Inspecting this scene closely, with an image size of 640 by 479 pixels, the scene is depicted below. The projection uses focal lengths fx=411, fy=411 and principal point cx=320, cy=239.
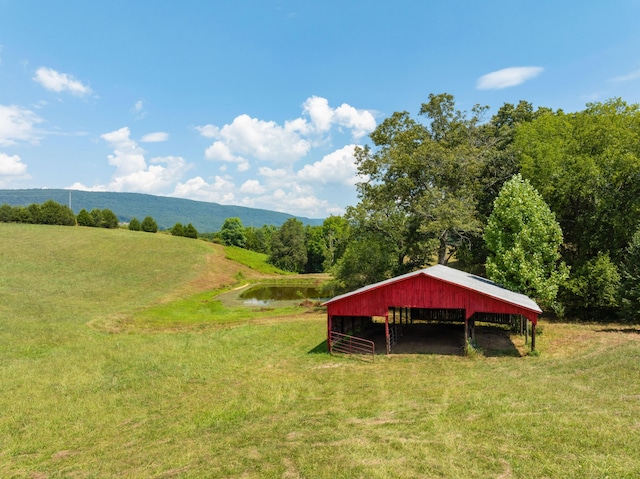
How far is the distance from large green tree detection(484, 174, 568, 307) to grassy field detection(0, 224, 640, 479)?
3.67 metres

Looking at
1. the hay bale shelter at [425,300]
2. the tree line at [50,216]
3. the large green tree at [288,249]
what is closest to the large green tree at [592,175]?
the hay bale shelter at [425,300]

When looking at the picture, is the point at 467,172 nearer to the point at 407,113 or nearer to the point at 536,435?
the point at 407,113

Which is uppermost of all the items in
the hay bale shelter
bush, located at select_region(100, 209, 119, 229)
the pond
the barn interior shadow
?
bush, located at select_region(100, 209, 119, 229)

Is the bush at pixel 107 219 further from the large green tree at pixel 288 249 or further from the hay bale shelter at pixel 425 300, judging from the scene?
the hay bale shelter at pixel 425 300

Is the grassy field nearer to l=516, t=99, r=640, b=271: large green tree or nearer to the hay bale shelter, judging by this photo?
the hay bale shelter

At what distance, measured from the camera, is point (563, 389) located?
16.0 meters

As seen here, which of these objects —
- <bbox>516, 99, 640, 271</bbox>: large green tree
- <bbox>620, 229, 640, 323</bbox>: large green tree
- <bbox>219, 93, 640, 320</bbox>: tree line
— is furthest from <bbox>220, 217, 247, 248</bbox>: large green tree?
<bbox>620, 229, 640, 323</bbox>: large green tree

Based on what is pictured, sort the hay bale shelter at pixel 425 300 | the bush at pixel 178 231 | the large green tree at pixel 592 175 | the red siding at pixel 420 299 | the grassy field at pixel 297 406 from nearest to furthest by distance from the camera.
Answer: the grassy field at pixel 297 406
the hay bale shelter at pixel 425 300
the red siding at pixel 420 299
the large green tree at pixel 592 175
the bush at pixel 178 231

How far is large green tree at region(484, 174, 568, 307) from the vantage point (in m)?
29.6

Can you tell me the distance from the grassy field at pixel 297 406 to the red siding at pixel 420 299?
280 centimetres

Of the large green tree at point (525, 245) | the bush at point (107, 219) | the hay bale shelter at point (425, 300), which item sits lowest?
the hay bale shelter at point (425, 300)

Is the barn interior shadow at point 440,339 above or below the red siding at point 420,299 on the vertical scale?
below

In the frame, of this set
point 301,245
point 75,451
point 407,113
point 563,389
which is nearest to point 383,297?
point 563,389

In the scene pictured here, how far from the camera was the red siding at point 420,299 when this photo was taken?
76.1ft
